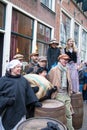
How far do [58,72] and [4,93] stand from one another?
1.93 metres

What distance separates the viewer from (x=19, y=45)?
1223 cm

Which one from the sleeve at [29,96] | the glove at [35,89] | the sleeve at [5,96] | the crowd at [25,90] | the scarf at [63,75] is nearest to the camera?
the sleeve at [5,96]

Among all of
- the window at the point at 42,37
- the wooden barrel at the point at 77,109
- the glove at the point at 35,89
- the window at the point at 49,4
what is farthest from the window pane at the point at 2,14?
the glove at the point at 35,89

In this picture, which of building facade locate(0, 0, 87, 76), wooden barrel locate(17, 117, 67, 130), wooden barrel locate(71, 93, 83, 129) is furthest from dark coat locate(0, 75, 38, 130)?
building facade locate(0, 0, 87, 76)

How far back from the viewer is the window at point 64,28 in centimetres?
1852

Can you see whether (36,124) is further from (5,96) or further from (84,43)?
(84,43)

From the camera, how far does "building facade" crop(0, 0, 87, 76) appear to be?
426 inches

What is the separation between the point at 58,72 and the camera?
20.8ft

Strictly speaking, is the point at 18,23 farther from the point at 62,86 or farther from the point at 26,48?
the point at 62,86

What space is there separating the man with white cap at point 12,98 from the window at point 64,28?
44.7ft

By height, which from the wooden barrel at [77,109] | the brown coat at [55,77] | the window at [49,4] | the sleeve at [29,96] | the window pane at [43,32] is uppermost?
→ the window at [49,4]

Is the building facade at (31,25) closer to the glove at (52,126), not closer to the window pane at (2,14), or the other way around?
the window pane at (2,14)

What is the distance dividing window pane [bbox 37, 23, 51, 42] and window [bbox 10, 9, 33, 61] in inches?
40.1

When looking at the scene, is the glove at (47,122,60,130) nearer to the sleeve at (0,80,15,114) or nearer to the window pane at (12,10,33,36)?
the sleeve at (0,80,15,114)
